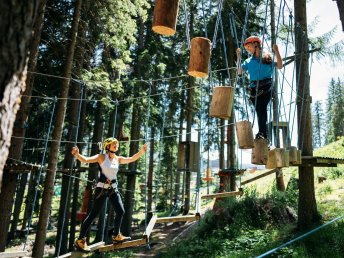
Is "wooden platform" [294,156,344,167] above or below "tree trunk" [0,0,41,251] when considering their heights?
above

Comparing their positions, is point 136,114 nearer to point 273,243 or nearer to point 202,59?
point 273,243

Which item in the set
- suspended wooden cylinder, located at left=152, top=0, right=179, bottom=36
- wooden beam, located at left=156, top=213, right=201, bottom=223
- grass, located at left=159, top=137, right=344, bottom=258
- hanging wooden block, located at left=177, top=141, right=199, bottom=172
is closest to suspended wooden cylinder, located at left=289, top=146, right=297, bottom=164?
wooden beam, located at left=156, top=213, right=201, bottom=223

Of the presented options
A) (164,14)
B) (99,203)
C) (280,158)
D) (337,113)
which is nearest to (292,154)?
(280,158)

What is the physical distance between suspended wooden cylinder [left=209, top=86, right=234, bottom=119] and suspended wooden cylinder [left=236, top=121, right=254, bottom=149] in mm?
314

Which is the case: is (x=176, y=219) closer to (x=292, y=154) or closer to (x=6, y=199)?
(x=292, y=154)

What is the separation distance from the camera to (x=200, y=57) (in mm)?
2736

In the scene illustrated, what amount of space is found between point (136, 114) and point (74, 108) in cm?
262

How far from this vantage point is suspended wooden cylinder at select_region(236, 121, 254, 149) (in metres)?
3.21

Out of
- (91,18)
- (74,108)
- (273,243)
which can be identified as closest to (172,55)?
(74,108)

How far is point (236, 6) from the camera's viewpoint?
12.8 meters

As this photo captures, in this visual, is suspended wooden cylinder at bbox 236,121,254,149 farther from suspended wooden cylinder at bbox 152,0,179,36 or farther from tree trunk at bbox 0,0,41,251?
tree trunk at bbox 0,0,41,251

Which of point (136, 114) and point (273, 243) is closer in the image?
point (273, 243)

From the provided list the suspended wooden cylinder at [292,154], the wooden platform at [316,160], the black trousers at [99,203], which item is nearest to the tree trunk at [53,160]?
the black trousers at [99,203]

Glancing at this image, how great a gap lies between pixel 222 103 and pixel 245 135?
428 millimetres
